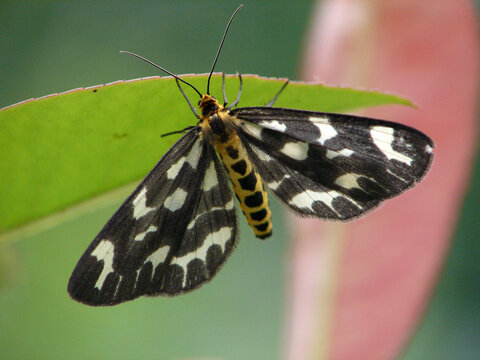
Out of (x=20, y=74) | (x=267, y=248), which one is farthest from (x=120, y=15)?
(x=267, y=248)

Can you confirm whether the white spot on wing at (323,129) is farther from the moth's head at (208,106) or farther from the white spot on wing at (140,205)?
the white spot on wing at (140,205)

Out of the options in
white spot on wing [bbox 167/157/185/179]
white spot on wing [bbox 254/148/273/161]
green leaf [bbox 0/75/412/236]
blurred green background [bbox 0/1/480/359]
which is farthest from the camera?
blurred green background [bbox 0/1/480/359]

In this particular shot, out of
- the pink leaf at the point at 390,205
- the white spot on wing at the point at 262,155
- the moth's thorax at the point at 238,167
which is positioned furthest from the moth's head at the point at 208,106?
the pink leaf at the point at 390,205

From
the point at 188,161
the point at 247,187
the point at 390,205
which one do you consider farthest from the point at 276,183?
the point at 390,205

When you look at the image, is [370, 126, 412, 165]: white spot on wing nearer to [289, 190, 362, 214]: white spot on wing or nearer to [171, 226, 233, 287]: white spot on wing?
[289, 190, 362, 214]: white spot on wing

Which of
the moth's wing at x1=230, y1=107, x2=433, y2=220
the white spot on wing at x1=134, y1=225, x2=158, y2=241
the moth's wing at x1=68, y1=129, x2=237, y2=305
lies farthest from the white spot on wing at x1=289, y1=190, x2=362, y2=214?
the white spot on wing at x1=134, y1=225, x2=158, y2=241

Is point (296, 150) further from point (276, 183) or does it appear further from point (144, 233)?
point (144, 233)

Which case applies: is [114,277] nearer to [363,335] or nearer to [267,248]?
[363,335]
